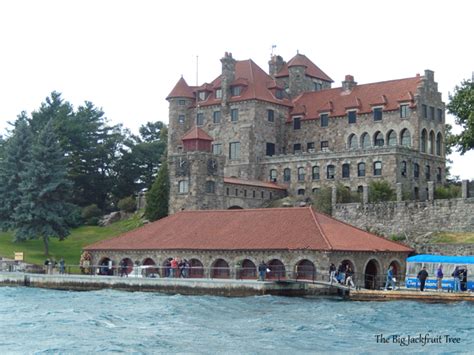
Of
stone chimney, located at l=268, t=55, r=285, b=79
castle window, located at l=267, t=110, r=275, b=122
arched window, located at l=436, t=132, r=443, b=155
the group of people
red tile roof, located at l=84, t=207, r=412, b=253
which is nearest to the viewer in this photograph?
the group of people

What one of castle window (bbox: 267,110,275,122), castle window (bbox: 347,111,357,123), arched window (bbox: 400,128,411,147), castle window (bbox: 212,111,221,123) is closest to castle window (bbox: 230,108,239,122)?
castle window (bbox: 212,111,221,123)

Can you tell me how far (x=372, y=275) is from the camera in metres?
61.8

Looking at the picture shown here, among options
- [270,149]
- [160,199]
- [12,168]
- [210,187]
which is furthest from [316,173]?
[12,168]

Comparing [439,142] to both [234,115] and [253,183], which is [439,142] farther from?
[234,115]

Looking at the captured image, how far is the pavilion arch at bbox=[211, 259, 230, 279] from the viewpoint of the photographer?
63.7 meters

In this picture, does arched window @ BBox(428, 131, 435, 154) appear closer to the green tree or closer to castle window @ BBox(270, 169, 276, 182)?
the green tree

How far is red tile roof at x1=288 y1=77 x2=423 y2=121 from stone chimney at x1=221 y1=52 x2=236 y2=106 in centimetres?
621

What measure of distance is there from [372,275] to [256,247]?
7295mm

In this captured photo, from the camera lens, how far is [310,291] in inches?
2266

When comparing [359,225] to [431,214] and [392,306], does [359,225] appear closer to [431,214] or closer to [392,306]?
[431,214]

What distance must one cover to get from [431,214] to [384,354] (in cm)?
3548

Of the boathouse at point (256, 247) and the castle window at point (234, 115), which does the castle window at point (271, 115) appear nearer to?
the castle window at point (234, 115)

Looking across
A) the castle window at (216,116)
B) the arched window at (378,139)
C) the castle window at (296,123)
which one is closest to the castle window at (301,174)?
the arched window at (378,139)

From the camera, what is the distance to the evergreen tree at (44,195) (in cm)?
8331
